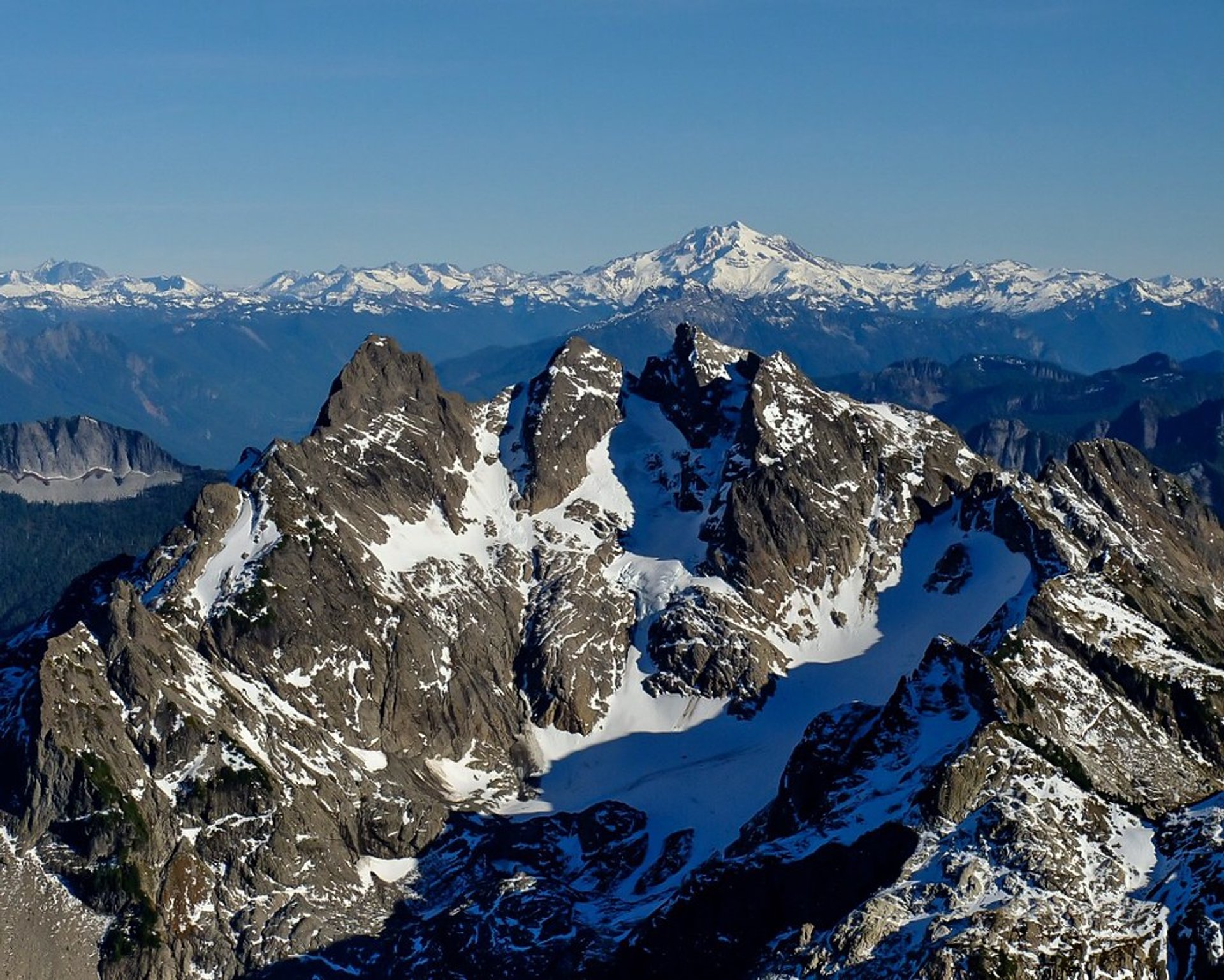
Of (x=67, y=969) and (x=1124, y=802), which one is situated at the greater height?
(x=1124, y=802)

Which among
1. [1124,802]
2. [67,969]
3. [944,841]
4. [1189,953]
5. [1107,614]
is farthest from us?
[1107,614]

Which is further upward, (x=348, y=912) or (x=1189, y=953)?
(x=1189, y=953)

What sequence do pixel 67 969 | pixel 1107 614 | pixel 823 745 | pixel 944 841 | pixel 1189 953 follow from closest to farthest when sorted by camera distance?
1. pixel 1189 953
2. pixel 944 841
3. pixel 67 969
4. pixel 823 745
5. pixel 1107 614

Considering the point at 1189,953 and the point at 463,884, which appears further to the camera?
the point at 463,884

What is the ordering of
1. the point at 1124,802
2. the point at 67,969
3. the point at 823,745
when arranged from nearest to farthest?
the point at 1124,802 → the point at 67,969 → the point at 823,745

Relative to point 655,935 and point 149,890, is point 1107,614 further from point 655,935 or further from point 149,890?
point 149,890

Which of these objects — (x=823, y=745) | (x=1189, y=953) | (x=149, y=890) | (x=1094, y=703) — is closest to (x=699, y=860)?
(x=823, y=745)

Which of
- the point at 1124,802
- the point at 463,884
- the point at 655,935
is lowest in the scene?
the point at 463,884

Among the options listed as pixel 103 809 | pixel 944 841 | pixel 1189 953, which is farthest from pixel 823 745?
pixel 103 809

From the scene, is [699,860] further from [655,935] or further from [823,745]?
[655,935]
